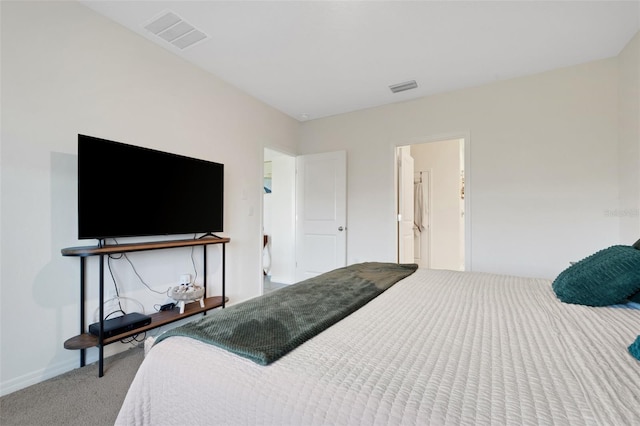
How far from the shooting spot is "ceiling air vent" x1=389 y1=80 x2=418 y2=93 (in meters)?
3.31

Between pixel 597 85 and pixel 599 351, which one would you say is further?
pixel 597 85

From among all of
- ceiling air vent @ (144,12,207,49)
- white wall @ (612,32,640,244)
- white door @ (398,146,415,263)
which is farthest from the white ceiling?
white door @ (398,146,415,263)

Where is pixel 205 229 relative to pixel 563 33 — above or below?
below

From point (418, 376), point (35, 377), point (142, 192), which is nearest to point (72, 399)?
point (35, 377)

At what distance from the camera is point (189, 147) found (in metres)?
2.88

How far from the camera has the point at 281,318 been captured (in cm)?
109

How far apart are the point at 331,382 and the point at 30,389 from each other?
2.27 metres

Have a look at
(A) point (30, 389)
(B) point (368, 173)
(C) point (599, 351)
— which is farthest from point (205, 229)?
(C) point (599, 351)

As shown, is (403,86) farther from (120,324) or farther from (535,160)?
(120,324)

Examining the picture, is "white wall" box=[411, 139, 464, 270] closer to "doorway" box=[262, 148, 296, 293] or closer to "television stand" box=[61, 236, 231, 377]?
"doorway" box=[262, 148, 296, 293]

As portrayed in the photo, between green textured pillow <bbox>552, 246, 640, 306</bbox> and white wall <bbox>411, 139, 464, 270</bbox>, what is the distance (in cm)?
404

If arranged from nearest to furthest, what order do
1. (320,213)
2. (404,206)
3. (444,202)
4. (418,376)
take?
(418,376) → (404,206) → (320,213) → (444,202)

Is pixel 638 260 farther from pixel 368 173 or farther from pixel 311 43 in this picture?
pixel 368 173

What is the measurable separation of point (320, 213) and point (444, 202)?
2.53 metres
